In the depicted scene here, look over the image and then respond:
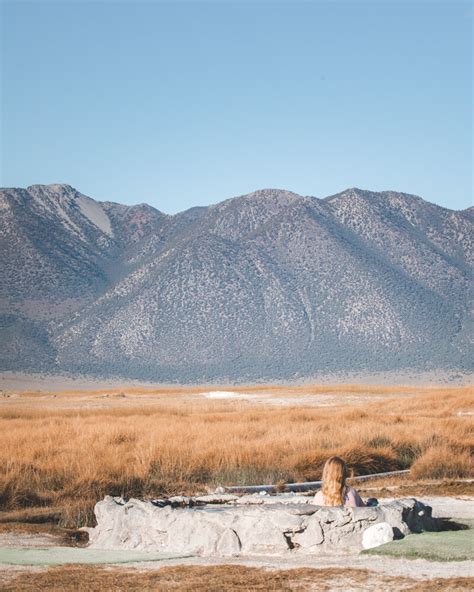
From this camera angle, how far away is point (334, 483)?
1149 centimetres

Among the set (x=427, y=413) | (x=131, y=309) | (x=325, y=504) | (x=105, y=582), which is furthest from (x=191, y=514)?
(x=131, y=309)

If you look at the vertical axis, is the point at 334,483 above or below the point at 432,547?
above

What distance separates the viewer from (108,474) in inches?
685

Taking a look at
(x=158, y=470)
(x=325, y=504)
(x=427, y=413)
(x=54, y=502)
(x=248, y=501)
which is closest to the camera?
(x=325, y=504)

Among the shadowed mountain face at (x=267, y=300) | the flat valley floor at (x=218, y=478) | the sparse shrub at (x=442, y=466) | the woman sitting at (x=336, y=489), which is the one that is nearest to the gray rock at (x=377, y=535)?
the flat valley floor at (x=218, y=478)

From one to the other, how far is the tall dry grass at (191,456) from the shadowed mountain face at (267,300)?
283 feet

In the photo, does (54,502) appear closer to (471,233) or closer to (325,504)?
(325,504)

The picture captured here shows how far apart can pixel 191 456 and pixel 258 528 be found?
876 cm

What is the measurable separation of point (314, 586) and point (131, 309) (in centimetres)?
12187

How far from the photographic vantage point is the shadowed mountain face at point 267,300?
380 ft

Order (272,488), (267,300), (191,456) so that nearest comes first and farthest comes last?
(272,488), (191,456), (267,300)

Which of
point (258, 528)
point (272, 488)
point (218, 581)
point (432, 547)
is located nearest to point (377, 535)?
point (432, 547)

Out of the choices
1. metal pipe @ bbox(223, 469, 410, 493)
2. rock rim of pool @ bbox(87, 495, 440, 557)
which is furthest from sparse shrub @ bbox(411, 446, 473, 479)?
rock rim of pool @ bbox(87, 495, 440, 557)

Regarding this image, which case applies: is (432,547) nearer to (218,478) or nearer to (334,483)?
(334,483)
